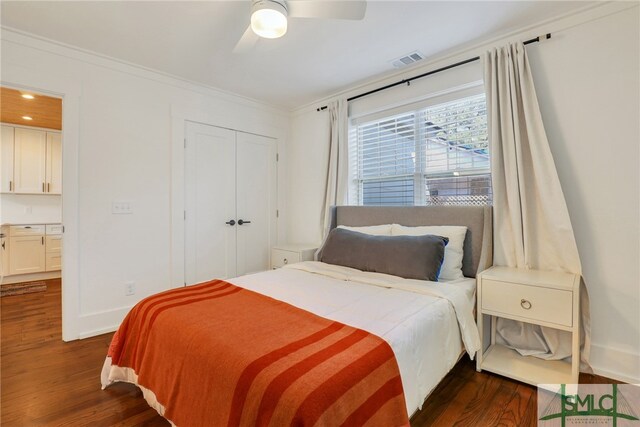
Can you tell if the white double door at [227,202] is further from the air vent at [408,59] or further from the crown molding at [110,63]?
the air vent at [408,59]

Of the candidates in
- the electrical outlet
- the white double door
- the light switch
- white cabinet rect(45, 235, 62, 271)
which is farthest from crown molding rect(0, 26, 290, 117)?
white cabinet rect(45, 235, 62, 271)

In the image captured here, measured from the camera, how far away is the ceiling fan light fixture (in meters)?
1.73

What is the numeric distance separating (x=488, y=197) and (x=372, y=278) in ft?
4.42

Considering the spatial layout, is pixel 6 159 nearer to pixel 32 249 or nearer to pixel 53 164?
pixel 53 164

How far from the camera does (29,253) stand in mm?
4641

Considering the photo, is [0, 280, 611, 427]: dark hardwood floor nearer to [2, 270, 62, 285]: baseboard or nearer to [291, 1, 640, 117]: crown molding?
[291, 1, 640, 117]: crown molding

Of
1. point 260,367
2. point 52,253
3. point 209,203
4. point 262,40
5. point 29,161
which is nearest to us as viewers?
point 260,367

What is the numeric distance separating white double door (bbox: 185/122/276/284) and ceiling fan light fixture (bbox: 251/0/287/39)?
1889 mm

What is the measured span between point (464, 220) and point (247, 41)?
7.12 feet

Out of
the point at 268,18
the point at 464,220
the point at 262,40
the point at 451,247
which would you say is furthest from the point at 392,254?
the point at 262,40

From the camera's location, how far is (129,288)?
117 inches

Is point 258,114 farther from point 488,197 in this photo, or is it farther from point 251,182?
point 488,197

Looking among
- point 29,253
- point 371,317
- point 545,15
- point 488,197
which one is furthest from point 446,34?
point 29,253

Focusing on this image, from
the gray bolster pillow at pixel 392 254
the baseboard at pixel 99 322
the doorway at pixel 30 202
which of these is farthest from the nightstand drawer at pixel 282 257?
the doorway at pixel 30 202
